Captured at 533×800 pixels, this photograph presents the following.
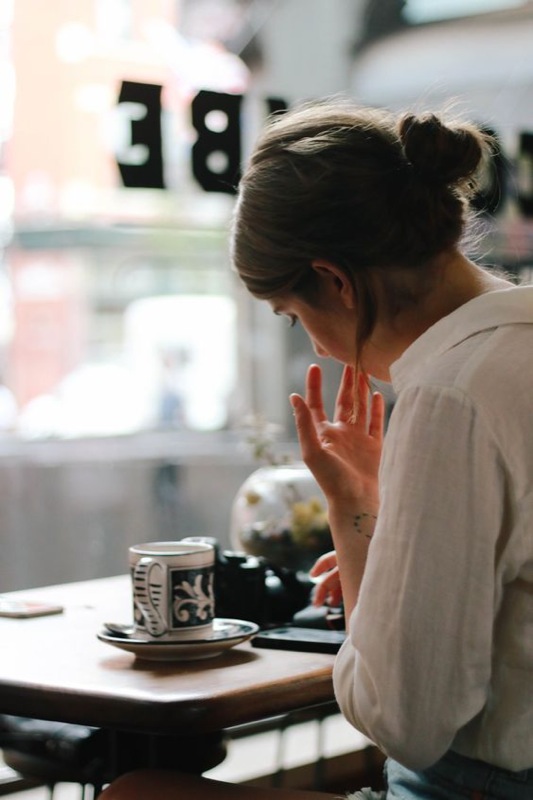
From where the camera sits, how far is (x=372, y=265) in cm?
118

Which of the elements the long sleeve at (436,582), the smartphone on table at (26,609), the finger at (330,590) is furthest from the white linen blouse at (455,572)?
the smartphone on table at (26,609)

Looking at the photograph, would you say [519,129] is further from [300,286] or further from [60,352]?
[300,286]

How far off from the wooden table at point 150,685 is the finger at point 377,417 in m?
0.27

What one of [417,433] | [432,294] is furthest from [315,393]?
[417,433]

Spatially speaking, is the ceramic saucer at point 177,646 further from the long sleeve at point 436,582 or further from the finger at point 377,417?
the long sleeve at point 436,582

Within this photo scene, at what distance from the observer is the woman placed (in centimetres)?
102

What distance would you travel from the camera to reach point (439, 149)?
124cm

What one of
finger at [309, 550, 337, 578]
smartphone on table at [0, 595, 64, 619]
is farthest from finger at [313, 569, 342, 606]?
smartphone on table at [0, 595, 64, 619]

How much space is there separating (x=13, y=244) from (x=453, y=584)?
7.75ft

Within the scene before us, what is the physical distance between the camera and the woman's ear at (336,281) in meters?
1.19

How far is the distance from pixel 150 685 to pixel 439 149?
2.09 feet

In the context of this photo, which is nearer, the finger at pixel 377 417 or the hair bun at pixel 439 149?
the hair bun at pixel 439 149

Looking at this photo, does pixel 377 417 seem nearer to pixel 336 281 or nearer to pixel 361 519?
pixel 361 519

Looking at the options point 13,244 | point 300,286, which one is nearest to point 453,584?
point 300,286
